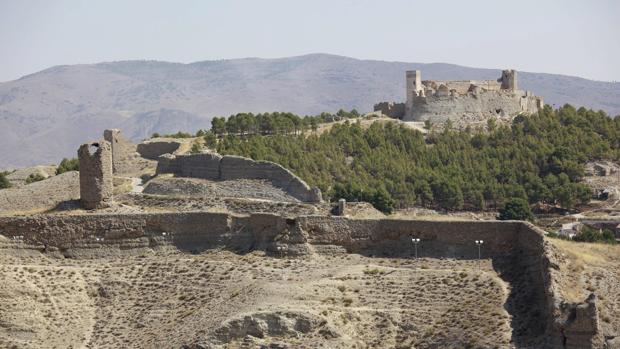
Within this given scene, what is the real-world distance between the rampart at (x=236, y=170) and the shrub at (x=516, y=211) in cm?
1273

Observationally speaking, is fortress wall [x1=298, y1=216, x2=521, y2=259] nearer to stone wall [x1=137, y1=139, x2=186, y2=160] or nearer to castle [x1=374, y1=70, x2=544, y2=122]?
stone wall [x1=137, y1=139, x2=186, y2=160]

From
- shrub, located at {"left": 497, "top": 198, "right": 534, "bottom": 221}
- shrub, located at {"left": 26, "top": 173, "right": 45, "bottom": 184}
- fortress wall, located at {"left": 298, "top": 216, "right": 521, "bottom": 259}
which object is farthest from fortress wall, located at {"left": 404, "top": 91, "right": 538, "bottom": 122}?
fortress wall, located at {"left": 298, "top": 216, "right": 521, "bottom": 259}

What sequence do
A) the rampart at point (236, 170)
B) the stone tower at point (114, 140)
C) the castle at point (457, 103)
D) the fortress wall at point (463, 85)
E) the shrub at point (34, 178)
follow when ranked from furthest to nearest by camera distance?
1. the fortress wall at point (463, 85)
2. the castle at point (457, 103)
3. the shrub at point (34, 178)
4. the stone tower at point (114, 140)
5. the rampart at point (236, 170)

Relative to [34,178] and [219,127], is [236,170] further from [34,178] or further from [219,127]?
[219,127]

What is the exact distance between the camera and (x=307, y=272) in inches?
1666

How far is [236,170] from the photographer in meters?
61.1

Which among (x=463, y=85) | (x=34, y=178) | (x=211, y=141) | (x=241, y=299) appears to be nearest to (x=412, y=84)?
(x=463, y=85)

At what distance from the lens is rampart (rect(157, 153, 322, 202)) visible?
5900 centimetres

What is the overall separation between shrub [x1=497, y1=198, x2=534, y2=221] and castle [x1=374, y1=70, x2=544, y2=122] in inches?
734

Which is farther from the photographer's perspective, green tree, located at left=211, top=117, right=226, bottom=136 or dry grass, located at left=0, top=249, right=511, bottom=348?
green tree, located at left=211, top=117, right=226, bottom=136

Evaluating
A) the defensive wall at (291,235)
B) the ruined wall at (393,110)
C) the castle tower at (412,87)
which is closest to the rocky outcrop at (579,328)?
the defensive wall at (291,235)

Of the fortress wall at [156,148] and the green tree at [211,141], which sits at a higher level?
the green tree at [211,141]

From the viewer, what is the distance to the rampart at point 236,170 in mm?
59000

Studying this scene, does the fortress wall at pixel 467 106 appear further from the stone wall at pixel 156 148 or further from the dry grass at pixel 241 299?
the dry grass at pixel 241 299
